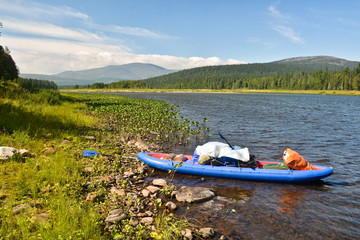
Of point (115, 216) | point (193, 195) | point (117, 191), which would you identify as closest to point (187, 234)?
point (115, 216)

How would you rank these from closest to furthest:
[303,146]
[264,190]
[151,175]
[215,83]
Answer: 1. [264,190]
2. [151,175]
3. [303,146]
4. [215,83]

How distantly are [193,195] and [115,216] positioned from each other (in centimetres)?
290

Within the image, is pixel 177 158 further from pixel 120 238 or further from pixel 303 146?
pixel 303 146

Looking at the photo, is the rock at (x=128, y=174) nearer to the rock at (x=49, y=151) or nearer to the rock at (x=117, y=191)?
the rock at (x=117, y=191)

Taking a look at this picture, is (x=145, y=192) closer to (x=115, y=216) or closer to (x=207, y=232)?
(x=115, y=216)

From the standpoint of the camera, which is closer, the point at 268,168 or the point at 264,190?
the point at 264,190

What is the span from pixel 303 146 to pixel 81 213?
14394mm

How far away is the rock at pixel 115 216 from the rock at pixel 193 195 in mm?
2239

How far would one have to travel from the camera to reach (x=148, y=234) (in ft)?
16.7

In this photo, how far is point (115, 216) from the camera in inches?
213

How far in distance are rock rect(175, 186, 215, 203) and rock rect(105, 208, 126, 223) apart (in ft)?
7.35

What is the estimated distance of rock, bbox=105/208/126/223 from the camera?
5292 millimetres

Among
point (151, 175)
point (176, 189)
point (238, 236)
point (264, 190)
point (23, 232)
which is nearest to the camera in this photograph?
point (23, 232)

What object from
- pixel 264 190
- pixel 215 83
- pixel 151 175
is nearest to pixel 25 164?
pixel 151 175
